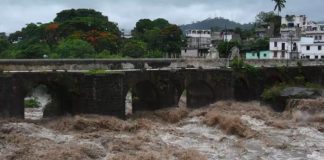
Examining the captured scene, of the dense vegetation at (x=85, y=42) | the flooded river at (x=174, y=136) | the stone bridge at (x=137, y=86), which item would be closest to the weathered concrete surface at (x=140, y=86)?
the stone bridge at (x=137, y=86)

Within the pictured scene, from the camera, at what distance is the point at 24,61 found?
23.1 m

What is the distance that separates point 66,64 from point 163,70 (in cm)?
481

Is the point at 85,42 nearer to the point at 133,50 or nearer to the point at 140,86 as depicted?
the point at 133,50

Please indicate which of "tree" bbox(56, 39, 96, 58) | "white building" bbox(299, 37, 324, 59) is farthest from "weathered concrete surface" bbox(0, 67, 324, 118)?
"white building" bbox(299, 37, 324, 59)

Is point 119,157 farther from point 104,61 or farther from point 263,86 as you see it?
point 263,86

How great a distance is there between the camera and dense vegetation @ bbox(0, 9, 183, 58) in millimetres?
42906

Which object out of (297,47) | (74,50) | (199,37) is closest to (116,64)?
(74,50)

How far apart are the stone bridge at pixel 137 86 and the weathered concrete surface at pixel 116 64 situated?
37.9 inches

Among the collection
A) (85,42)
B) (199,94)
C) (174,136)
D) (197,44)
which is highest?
(197,44)

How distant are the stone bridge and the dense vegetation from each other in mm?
13588

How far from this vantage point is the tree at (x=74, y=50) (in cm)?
4169

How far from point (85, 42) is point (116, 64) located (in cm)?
1826

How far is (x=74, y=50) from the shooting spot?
137ft

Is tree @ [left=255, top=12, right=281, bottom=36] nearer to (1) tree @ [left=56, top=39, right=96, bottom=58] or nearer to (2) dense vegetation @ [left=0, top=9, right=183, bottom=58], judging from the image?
(2) dense vegetation @ [left=0, top=9, right=183, bottom=58]
